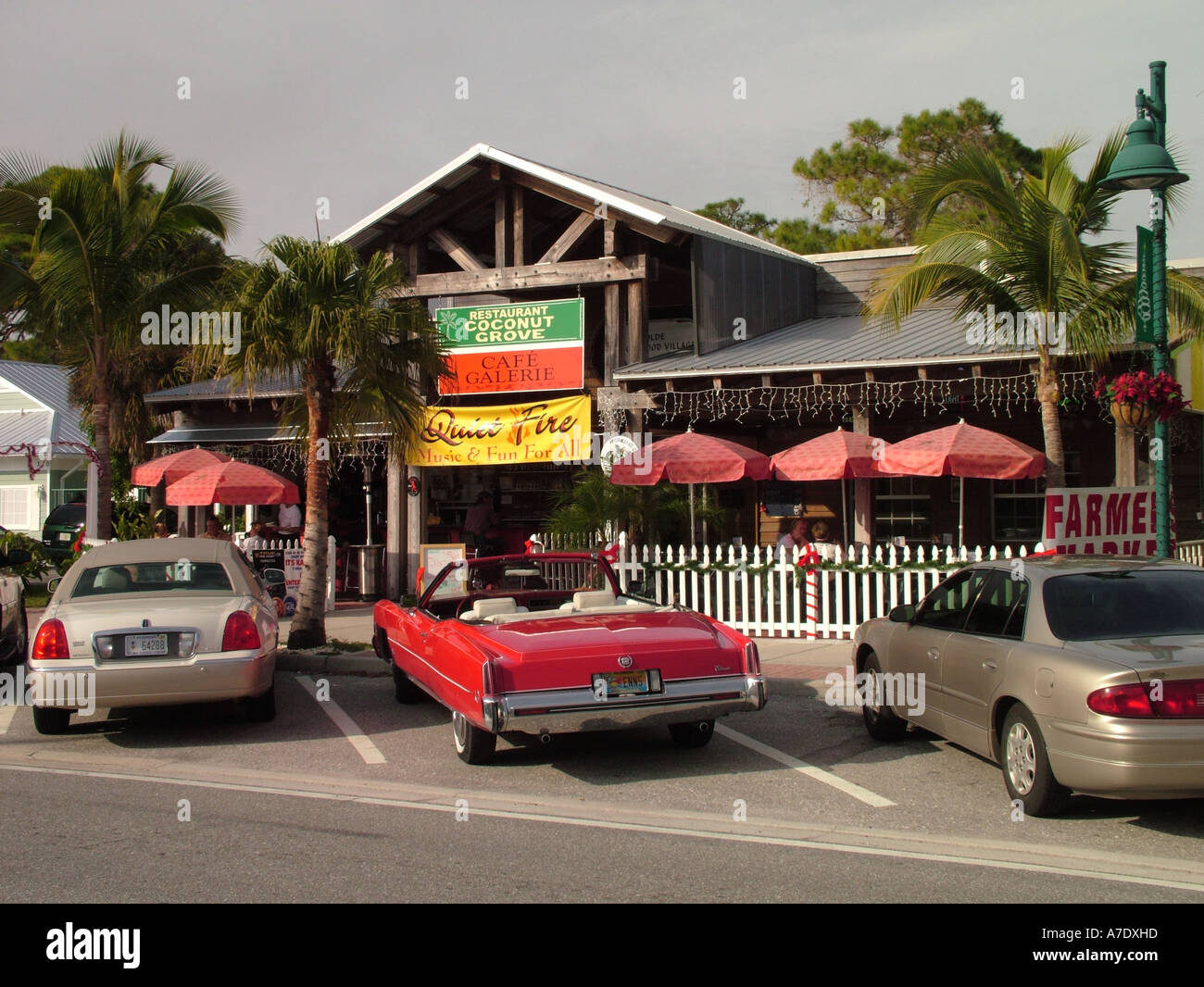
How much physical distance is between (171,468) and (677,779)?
12.8m

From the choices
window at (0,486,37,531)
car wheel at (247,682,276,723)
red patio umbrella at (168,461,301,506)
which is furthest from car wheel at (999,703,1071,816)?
window at (0,486,37,531)

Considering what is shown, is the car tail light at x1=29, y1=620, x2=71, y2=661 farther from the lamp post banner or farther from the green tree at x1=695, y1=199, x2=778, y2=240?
the green tree at x1=695, y1=199, x2=778, y2=240

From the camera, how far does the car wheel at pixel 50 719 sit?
30.1 ft

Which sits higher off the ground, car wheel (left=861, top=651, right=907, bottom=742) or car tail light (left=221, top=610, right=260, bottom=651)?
car tail light (left=221, top=610, right=260, bottom=651)

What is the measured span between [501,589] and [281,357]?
15.5 ft

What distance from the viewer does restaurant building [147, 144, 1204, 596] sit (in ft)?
55.1

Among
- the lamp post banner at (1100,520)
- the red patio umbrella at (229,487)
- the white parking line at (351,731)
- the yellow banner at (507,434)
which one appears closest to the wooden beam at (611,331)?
the yellow banner at (507,434)

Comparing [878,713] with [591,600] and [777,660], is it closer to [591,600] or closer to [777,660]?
[591,600]

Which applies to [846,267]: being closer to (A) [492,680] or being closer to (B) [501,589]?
(B) [501,589]

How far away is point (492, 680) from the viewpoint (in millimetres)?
7242

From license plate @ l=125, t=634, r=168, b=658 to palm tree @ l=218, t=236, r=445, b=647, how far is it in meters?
4.88

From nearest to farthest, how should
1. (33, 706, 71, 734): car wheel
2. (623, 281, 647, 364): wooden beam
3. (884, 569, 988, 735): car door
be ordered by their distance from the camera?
(884, 569, 988, 735): car door, (33, 706, 71, 734): car wheel, (623, 281, 647, 364): wooden beam

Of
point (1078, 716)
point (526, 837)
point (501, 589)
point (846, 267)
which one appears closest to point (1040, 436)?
point (846, 267)

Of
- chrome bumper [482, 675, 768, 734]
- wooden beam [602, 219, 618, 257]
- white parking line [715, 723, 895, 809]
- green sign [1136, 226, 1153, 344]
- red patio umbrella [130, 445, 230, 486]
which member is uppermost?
wooden beam [602, 219, 618, 257]
